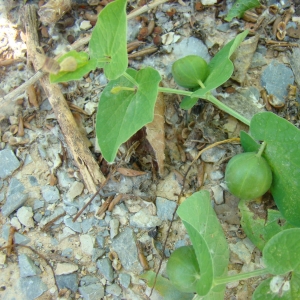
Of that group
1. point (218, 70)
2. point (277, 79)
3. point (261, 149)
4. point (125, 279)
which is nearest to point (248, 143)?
point (261, 149)

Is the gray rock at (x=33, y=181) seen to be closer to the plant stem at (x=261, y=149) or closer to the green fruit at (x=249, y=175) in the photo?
the green fruit at (x=249, y=175)

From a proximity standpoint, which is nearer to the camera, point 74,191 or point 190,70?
point 190,70

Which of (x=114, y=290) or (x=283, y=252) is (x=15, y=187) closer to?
(x=114, y=290)

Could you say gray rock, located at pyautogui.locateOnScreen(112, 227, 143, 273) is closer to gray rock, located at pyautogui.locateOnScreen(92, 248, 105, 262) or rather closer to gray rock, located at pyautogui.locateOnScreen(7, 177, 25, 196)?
gray rock, located at pyautogui.locateOnScreen(92, 248, 105, 262)

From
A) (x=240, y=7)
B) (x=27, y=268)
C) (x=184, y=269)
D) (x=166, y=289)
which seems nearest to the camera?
(x=184, y=269)

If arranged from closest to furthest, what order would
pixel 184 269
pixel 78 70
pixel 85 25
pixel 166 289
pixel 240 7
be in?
pixel 78 70, pixel 184 269, pixel 166 289, pixel 240 7, pixel 85 25

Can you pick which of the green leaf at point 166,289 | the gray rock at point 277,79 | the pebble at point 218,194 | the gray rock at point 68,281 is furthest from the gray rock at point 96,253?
the gray rock at point 277,79

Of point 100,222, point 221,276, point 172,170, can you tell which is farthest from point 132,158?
point 221,276
